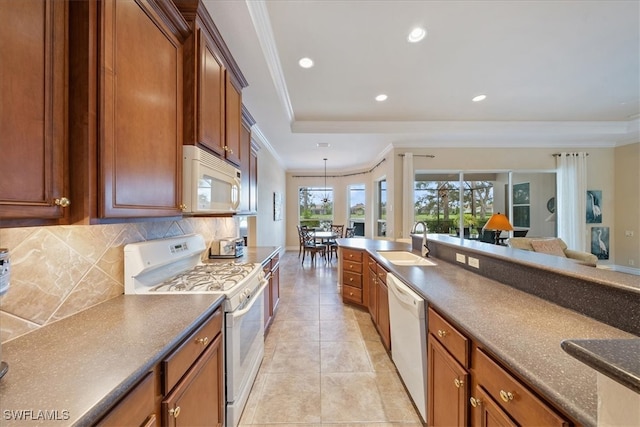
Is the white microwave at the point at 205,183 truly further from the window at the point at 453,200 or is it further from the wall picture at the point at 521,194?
the wall picture at the point at 521,194

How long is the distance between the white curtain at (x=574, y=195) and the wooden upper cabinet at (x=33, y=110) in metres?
7.30

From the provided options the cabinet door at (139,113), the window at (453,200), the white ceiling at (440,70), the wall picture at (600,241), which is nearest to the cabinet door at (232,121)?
the white ceiling at (440,70)

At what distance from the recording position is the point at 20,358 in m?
0.77

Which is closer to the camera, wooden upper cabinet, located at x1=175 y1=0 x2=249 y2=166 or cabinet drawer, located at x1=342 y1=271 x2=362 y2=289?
wooden upper cabinet, located at x1=175 y1=0 x2=249 y2=166

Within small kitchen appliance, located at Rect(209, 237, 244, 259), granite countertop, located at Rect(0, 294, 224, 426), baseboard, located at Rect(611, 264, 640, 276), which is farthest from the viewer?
baseboard, located at Rect(611, 264, 640, 276)

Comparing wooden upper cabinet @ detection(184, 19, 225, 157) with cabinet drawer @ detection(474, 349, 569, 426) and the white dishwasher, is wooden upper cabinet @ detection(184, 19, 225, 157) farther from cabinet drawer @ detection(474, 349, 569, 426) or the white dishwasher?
cabinet drawer @ detection(474, 349, 569, 426)

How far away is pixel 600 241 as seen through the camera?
5.01 metres

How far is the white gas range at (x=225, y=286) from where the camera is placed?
140cm

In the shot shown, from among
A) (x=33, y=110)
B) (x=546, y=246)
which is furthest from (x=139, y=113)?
(x=546, y=246)

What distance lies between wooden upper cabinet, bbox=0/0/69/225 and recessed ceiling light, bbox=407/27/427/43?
236 centimetres

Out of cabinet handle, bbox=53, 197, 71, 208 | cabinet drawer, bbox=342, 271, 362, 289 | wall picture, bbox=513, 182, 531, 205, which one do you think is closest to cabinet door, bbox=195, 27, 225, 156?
cabinet handle, bbox=53, 197, 71, 208

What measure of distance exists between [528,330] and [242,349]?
62.3 inches

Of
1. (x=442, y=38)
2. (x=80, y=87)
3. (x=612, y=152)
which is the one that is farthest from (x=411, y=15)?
(x=612, y=152)

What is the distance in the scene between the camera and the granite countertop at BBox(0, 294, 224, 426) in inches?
23.4
